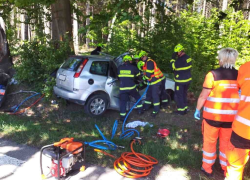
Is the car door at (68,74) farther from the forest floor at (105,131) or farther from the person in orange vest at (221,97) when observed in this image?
the person in orange vest at (221,97)

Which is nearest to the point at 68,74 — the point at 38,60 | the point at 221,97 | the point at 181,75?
the point at 38,60

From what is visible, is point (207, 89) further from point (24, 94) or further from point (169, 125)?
point (24, 94)

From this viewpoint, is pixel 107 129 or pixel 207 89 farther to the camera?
pixel 107 129

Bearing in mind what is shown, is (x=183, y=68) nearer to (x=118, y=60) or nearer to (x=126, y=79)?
(x=126, y=79)

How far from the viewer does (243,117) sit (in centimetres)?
256

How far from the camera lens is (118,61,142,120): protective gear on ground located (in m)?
6.00

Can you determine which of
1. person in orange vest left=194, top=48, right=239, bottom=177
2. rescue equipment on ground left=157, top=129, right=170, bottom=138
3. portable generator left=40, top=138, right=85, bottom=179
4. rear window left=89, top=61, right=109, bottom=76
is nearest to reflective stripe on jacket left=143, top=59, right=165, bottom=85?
rear window left=89, top=61, right=109, bottom=76

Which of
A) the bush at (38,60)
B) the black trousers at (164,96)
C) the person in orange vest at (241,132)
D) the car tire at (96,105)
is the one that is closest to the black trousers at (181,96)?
the black trousers at (164,96)

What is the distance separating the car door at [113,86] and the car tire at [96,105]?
23 centimetres

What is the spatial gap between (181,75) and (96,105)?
2489mm

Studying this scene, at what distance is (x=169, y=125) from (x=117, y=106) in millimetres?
1577

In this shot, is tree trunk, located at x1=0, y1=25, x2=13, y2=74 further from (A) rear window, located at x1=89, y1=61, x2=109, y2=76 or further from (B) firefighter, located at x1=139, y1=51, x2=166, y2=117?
(B) firefighter, located at x1=139, y1=51, x2=166, y2=117

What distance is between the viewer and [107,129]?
18.2 ft

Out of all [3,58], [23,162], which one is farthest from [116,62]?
[3,58]
